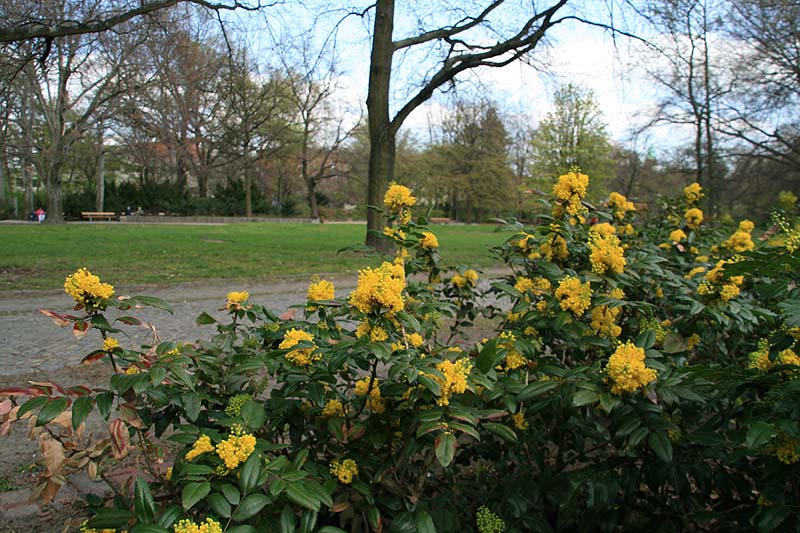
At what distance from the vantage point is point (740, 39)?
792 inches

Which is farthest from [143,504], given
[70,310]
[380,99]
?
[380,99]

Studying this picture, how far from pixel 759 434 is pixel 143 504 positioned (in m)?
1.39

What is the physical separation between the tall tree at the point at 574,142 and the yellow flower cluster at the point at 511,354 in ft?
116

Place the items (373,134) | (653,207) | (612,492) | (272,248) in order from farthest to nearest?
(272,248) < (373,134) < (653,207) < (612,492)

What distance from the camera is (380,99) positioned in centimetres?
1189

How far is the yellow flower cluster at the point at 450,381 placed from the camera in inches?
54.9

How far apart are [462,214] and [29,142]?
34.6 meters

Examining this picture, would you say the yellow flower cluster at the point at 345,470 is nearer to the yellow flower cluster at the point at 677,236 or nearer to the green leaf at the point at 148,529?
the green leaf at the point at 148,529

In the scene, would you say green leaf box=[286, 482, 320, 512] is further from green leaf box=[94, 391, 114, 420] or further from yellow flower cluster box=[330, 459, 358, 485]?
green leaf box=[94, 391, 114, 420]

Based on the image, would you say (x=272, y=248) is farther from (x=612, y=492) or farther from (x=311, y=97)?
(x=311, y=97)

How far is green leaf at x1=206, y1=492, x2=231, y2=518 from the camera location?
112 centimetres

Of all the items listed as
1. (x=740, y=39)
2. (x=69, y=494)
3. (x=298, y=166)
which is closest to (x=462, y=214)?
(x=298, y=166)

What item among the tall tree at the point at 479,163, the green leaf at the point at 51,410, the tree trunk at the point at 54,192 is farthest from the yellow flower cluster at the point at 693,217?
the tall tree at the point at 479,163

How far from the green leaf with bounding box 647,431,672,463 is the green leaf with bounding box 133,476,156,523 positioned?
1.23 metres
